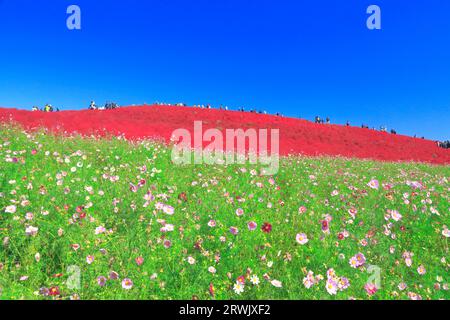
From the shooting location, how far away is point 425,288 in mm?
4016

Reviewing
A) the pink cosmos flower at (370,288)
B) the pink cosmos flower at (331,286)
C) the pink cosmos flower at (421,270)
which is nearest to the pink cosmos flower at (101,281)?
the pink cosmos flower at (331,286)

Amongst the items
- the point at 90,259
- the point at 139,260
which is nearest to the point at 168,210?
the point at 139,260

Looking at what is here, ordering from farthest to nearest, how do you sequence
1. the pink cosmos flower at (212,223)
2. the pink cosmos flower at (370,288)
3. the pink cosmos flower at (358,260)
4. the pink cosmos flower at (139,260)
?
1. the pink cosmos flower at (212,223)
2. the pink cosmos flower at (358,260)
3. the pink cosmos flower at (139,260)
4. the pink cosmos flower at (370,288)

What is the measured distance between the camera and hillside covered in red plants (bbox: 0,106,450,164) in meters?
20.1

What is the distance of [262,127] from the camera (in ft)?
84.7

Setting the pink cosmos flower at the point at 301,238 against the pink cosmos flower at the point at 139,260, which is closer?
the pink cosmos flower at the point at 139,260

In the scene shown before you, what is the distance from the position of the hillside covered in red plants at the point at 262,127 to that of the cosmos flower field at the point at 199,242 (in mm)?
13194

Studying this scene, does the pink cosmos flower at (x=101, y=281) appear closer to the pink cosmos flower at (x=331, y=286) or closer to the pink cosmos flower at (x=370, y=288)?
the pink cosmos flower at (x=331, y=286)

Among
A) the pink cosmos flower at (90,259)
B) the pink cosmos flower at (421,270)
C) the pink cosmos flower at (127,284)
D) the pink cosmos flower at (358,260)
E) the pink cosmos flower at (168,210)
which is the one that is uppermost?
the pink cosmos flower at (168,210)

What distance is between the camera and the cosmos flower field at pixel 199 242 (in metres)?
3.56
